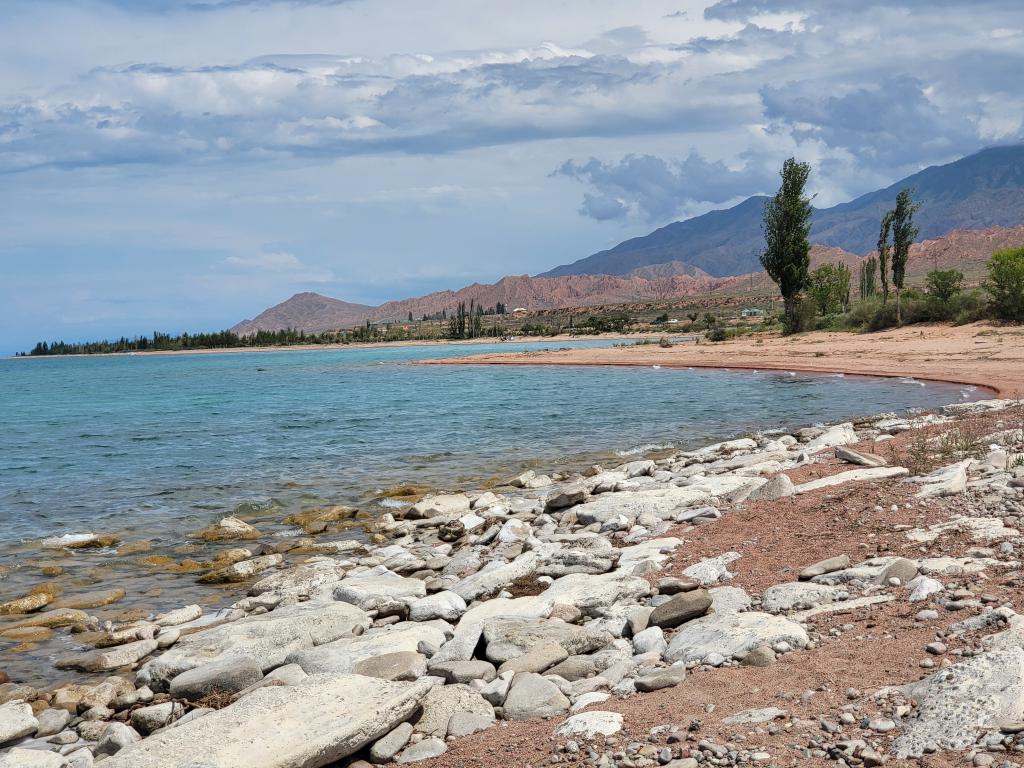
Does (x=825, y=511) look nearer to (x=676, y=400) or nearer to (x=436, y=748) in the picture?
(x=436, y=748)

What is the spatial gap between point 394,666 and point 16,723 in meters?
3.14

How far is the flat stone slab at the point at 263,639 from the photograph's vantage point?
7.50m

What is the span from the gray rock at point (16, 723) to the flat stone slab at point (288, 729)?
214 centimetres

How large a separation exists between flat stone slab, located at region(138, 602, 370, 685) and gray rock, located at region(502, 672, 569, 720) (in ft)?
8.55

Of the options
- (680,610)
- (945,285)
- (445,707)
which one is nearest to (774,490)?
(680,610)

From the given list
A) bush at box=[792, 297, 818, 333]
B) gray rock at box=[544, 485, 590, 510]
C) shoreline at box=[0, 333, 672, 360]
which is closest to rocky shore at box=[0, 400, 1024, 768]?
gray rock at box=[544, 485, 590, 510]

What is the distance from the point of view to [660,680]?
555cm

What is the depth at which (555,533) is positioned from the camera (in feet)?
37.8

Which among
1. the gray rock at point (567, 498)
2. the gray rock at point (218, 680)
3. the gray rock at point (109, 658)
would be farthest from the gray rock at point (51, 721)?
the gray rock at point (567, 498)

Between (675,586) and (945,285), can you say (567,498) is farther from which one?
(945,285)

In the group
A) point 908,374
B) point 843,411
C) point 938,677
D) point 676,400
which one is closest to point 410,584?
point 938,677

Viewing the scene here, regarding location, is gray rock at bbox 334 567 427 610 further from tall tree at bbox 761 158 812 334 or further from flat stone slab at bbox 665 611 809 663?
tall tree at bbox 761 158 812 334

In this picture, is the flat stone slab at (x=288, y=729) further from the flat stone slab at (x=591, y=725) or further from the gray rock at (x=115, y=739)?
the flat stone slab at (x=591, y=725)

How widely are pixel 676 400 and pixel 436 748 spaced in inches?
1080
